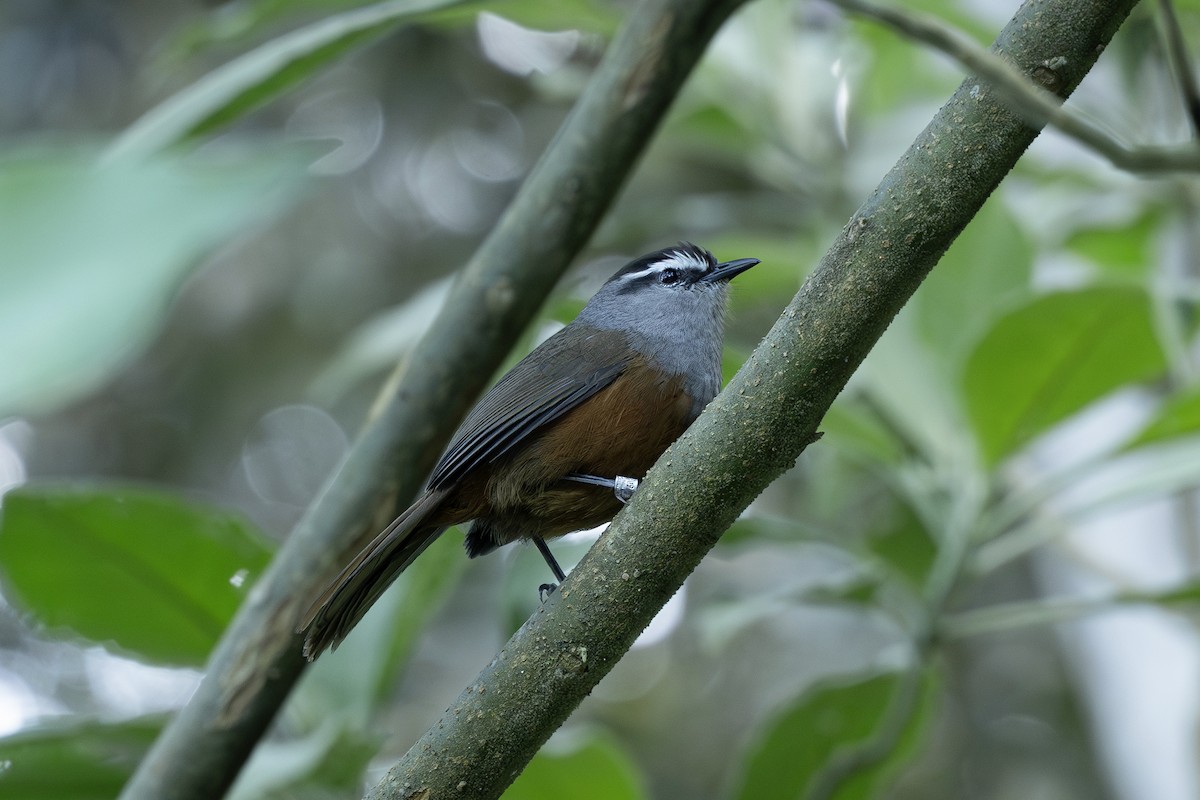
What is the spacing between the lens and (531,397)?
3377 millimetres

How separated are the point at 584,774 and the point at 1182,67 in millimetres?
2143

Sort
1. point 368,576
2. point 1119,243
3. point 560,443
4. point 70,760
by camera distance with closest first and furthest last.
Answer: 1. point 70,760
2. point 368,576
3. point 560,443
4. point 1119,243

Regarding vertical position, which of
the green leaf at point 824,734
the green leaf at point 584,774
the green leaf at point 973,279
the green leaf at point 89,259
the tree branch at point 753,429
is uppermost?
the green leaf at point 973,279

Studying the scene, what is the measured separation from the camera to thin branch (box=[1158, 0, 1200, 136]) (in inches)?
60.1

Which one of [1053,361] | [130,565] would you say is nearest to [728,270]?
[1053,361]

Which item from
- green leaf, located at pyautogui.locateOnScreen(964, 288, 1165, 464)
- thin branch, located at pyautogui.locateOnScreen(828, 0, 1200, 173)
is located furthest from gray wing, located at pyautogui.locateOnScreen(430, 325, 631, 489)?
thin branch, located at pyautogui.locateOnScreen(828, 0, 1200, 173)

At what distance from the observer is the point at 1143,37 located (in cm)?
429

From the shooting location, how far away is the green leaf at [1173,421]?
312 centimetres

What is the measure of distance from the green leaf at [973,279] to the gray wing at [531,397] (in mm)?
910

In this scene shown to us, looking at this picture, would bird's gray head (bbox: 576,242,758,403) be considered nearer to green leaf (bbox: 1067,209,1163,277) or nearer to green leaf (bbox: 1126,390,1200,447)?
green leaf (bbox: 1126,390,1200,447)

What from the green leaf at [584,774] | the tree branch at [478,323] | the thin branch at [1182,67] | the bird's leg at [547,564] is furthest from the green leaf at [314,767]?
the thin branch at [1182,67]

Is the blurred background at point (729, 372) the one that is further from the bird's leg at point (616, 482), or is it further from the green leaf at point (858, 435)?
the bird's leg at point (616, 482)

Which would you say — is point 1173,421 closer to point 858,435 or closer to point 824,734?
point 858,435

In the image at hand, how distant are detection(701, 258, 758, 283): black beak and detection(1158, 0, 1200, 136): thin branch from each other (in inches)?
88.8
